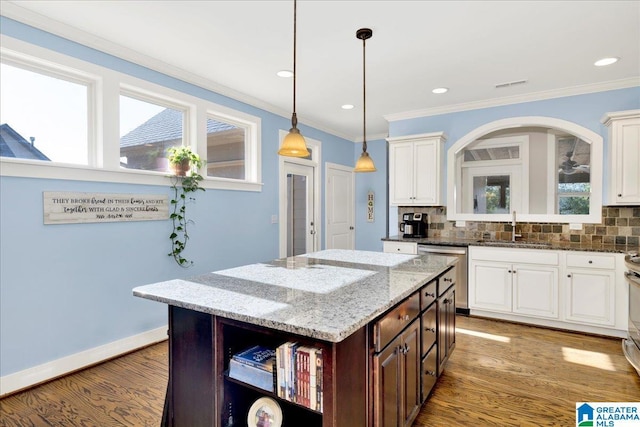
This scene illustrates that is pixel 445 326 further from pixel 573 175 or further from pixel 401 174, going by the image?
pixel 573 175

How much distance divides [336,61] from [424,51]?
2.55 ft

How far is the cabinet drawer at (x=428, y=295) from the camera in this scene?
6.60 feet

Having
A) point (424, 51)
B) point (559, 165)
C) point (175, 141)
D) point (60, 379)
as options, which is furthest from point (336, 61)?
point (60, 379)

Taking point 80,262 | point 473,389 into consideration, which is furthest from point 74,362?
point 473,389

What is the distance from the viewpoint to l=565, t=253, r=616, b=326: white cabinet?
3.33 m

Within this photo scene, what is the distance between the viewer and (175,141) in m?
3.56

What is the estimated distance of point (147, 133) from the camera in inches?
130

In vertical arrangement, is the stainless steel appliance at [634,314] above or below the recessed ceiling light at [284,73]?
below

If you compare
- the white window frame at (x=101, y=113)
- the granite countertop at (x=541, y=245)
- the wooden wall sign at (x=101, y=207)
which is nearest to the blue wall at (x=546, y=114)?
the granite countertop at (x=541, y=245)

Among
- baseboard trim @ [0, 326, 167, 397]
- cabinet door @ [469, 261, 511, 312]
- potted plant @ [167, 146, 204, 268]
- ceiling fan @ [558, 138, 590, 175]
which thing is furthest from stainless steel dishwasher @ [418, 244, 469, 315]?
baseboard trim @ [0, 326, 167, 397]

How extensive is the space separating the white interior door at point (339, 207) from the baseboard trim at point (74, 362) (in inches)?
127

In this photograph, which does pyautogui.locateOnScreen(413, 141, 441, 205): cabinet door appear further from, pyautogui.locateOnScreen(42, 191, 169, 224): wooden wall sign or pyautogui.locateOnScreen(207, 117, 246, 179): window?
pyautogui.locateOnScreen(42, 191, 169, 224): wooden wall sign

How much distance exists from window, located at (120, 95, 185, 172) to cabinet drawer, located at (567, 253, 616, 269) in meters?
4.18

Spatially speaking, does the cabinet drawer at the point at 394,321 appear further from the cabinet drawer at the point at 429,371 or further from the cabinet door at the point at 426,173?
the cabinet door at the point at 426,173
